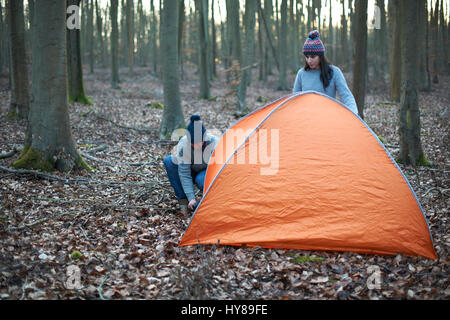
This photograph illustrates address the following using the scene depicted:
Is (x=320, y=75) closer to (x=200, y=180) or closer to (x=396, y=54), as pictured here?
(x=200, y=180)

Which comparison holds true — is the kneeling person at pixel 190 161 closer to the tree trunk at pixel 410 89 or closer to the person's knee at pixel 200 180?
the person's knee at pixel 200 180

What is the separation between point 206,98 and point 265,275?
44.2 feet

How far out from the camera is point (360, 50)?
745 cm

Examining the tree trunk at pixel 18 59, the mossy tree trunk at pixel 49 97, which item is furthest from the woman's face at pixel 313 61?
the tree trunk at pixel 18 59

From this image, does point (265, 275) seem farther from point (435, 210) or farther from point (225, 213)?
point (435, 210)

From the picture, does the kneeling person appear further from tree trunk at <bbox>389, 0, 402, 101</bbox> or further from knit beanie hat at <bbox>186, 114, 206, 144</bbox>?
tree trunk at <bbox>389, 0, 402, 101</bbox>

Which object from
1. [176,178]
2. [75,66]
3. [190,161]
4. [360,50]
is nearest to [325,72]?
[190,161]

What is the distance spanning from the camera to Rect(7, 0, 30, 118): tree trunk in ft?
28.8

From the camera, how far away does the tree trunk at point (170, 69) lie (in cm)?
827

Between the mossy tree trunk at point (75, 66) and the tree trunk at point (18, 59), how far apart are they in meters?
2.78

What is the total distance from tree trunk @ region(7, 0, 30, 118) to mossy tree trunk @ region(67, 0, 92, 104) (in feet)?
9.11

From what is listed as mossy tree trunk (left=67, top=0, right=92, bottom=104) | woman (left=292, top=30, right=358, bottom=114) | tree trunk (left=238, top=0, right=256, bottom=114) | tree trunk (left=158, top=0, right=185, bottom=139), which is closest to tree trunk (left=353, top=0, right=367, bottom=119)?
woman (left=292, top=30, right=358, bottom=114)

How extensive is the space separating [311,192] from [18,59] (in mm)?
8524

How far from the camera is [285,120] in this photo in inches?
162
